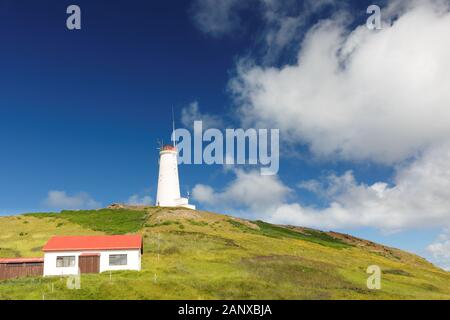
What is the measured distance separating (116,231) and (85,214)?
25080 millimetres

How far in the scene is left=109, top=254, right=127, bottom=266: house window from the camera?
189 feet

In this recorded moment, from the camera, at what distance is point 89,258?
57.4 m

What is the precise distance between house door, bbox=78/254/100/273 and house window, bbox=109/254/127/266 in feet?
4.93

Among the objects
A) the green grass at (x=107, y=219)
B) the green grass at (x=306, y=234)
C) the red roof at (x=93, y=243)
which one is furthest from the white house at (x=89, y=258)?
the green grass at (x=306, y=234)

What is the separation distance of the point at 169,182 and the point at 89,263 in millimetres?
56048

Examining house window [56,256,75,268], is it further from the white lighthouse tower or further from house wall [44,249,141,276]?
the white lighthouse tower

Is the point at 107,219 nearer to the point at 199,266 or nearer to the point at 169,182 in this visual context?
the point at 169,182

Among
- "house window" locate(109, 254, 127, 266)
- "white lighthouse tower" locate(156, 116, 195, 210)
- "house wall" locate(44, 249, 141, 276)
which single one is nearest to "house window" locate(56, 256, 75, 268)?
"house wall" locate(44, 249, 141, 276)

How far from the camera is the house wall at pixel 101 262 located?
2243 inches

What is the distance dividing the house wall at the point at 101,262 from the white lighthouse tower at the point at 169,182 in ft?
176

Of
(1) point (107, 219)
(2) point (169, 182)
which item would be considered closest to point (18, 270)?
(1) point (107, 219)
